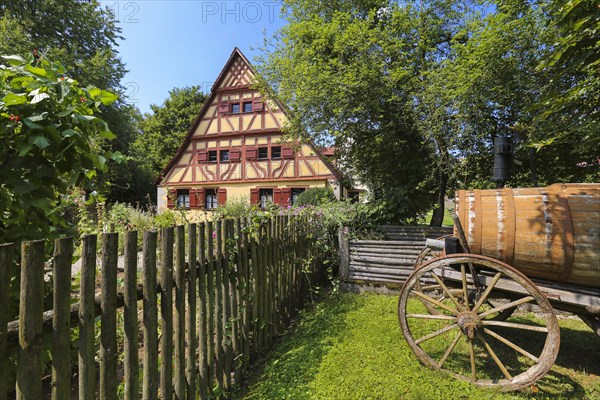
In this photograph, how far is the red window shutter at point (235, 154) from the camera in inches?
677

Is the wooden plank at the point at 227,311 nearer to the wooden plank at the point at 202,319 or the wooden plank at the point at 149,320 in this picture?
the wooden plank at the point at 202,319

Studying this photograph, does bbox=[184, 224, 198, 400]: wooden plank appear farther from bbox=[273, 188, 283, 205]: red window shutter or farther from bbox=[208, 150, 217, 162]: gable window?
bbox=[208, 150, 217, 162]: gable window

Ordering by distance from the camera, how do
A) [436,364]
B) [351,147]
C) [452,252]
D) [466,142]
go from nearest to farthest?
1. [436,364]
2. [452,252]
3. [466,142]
4. [351,147]

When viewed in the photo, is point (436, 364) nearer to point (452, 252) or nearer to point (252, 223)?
point (452, 252)

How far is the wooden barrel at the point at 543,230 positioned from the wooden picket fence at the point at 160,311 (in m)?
2.18

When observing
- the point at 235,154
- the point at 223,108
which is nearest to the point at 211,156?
the point at 235,154

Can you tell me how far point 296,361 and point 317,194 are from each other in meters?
10.6

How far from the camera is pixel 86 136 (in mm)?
1514

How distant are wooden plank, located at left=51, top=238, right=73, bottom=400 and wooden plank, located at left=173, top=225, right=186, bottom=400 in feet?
2.17

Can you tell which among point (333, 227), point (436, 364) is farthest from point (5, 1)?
point (436, 364)

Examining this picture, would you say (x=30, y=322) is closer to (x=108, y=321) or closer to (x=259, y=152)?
(x=108, y=321)

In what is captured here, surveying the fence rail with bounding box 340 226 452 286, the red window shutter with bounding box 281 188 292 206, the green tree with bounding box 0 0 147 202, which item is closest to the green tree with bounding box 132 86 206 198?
the green tree with bounding box 0 0 147 202

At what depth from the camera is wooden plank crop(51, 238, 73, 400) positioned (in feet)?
3.92

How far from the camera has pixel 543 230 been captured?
7.65 feet
